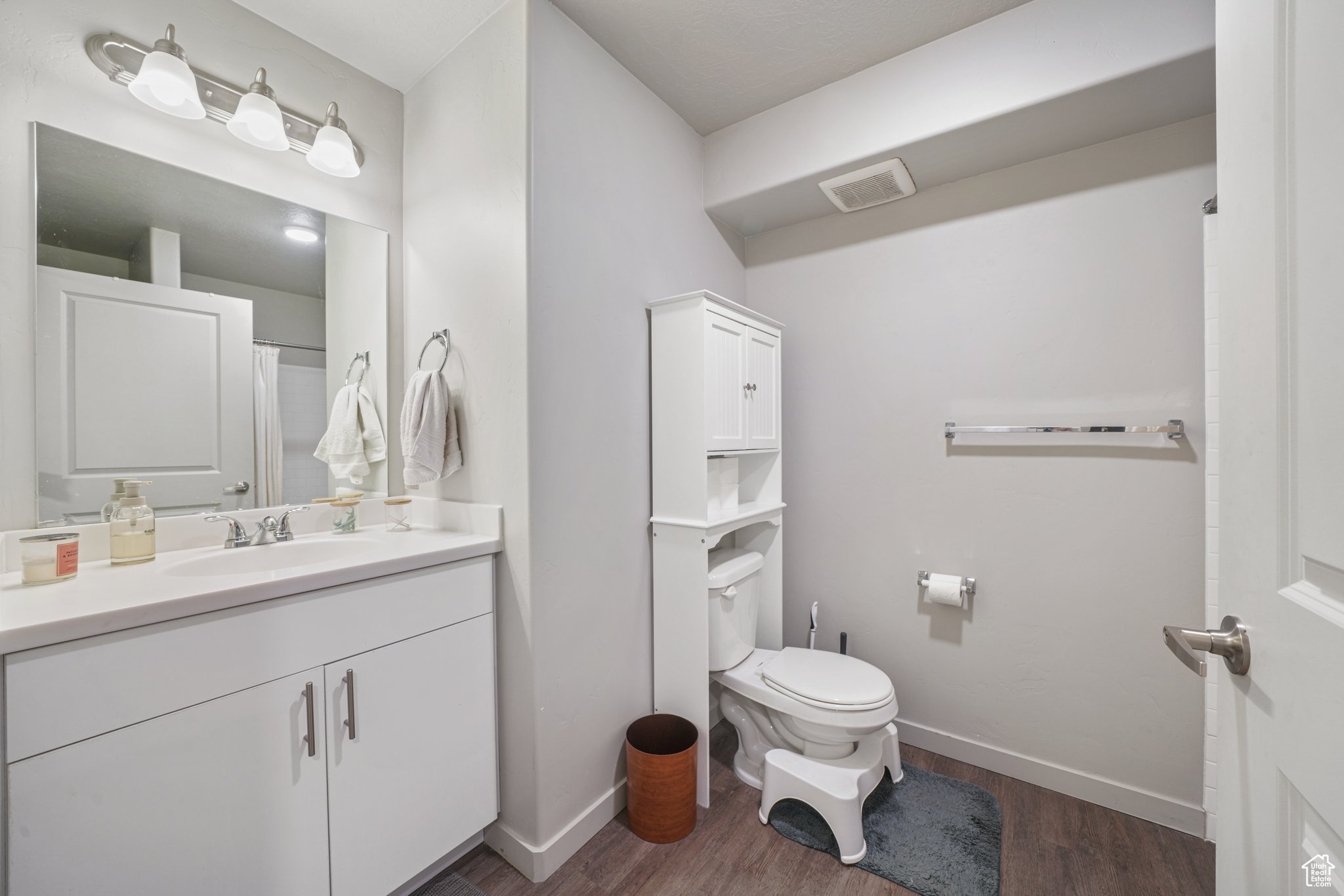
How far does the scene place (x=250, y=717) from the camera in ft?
3.29

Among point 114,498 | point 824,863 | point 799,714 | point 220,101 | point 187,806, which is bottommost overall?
point 824,863

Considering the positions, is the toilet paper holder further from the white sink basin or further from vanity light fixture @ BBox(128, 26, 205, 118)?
vanity light fixture @ BBox(128, 26, 205, 118)

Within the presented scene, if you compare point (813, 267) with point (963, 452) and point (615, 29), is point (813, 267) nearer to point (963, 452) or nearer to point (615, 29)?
point (963, 452)

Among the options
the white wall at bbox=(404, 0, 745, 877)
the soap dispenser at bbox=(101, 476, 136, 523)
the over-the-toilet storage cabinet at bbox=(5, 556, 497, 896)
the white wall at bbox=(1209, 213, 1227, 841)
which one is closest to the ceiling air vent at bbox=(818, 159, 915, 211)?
the white wall at bbox=(404, 0, 745, 877)

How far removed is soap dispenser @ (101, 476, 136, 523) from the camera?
4.04 ft

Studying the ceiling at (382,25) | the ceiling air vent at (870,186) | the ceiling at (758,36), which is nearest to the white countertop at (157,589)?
the ceiling at (382,25)

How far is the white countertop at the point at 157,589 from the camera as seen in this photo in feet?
2.67

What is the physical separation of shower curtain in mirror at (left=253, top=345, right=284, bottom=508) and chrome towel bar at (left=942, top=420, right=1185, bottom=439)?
2228mm

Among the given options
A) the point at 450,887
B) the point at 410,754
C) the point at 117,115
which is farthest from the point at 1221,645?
the point at 117,115

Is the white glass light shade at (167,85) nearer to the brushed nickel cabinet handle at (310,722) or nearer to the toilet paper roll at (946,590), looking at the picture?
the brushed nickel cabinet handle at (310,722)

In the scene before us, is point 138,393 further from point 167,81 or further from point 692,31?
point 692,31

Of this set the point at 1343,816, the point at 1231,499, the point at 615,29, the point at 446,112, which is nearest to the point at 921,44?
the point at 615,29

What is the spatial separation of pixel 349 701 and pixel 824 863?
1349 mm

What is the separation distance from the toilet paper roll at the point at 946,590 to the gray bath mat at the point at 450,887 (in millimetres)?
1684
